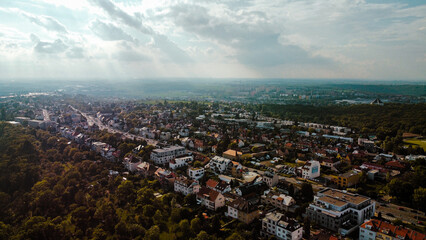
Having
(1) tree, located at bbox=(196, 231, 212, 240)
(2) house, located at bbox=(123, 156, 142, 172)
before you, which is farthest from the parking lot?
(2) house, located at bbox=(123, 156, 142, 172)

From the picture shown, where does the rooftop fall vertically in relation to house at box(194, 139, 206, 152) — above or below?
above

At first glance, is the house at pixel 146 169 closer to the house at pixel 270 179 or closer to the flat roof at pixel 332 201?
the house at pixel 270 179

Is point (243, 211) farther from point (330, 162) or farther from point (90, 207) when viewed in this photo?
point (330, 162)

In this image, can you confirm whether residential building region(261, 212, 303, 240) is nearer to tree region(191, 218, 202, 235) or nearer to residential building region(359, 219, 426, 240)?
residential building region(359, 219, 426, 240)

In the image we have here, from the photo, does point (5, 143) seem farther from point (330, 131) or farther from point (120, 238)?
point (330, 131)

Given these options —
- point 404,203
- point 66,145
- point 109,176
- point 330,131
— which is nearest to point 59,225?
point 109,176

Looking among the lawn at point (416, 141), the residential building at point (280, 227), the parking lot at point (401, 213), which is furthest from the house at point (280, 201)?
the lawn at point (416, 141)
